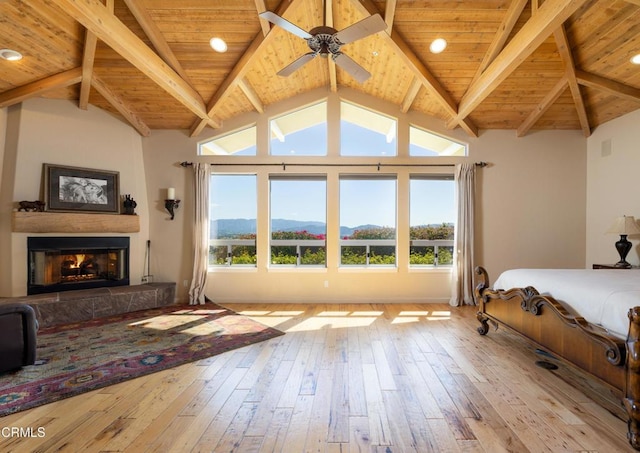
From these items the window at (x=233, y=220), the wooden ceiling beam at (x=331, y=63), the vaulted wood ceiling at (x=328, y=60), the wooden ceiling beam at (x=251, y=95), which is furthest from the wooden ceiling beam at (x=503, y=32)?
the window at (x=233, y=220)

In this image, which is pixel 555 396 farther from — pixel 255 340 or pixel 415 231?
pixel 415 231

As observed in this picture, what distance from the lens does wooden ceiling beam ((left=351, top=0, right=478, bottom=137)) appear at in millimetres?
3717

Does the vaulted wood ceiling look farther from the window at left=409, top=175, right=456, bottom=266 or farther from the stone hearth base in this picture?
the stone hearth base

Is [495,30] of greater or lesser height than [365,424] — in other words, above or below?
above

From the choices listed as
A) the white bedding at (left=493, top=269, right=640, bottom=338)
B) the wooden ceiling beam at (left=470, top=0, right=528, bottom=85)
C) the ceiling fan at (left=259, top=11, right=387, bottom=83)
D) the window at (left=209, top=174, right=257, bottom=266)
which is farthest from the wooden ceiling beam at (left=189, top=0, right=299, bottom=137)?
the white bedding at (left=493, top=269, right=640, bottom=338)

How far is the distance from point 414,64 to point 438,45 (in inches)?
13.4

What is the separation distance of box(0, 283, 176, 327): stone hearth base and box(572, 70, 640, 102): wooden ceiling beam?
670cm

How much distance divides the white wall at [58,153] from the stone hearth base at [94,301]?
434 millimetres

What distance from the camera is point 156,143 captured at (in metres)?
5.89

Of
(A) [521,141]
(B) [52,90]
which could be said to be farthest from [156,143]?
(A) [521,141]

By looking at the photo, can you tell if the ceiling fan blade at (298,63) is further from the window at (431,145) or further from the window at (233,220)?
the window at (431,145)

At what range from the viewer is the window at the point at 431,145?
19.5ft

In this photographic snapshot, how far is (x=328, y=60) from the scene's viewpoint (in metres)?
5.11

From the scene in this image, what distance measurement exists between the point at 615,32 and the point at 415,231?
3527 mm
